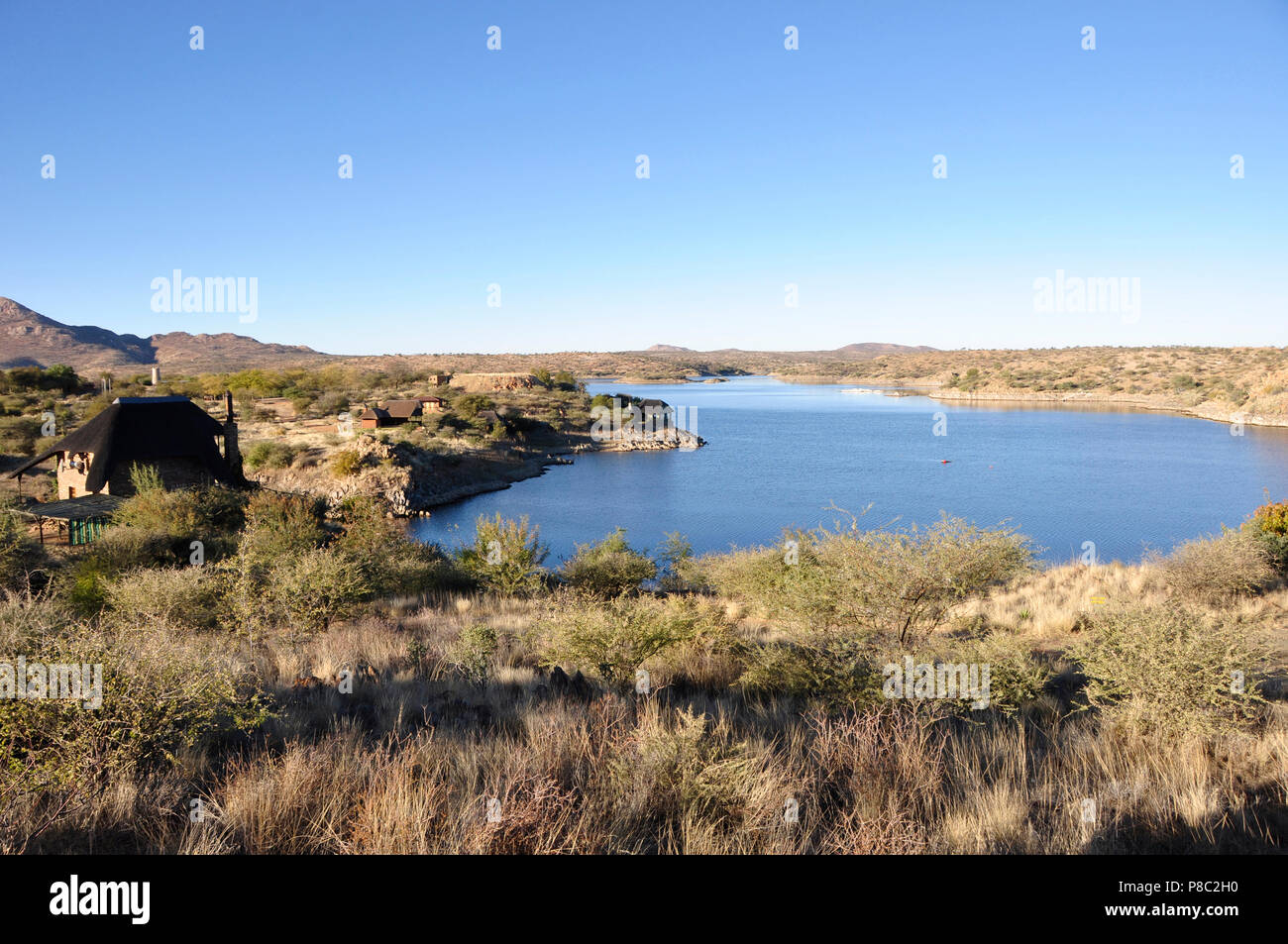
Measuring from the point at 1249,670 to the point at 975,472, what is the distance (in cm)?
4135

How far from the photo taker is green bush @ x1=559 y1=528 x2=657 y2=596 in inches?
660

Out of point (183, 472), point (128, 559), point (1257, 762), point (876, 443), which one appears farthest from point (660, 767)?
point (876, 443)

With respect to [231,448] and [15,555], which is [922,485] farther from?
[15,555]

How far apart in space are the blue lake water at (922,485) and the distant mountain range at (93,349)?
99198 mm

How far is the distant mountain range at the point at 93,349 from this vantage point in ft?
387

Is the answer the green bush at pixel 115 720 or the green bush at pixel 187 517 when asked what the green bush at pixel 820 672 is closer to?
the green bush at pixel 115 720

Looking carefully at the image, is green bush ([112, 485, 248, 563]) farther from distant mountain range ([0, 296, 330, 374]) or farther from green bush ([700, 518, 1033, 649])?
distant mountain range ([0, 296, 330, 374])

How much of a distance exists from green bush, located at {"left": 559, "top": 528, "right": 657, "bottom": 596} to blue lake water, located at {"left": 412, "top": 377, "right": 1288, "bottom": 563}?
8474 millimetres

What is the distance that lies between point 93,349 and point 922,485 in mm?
150725

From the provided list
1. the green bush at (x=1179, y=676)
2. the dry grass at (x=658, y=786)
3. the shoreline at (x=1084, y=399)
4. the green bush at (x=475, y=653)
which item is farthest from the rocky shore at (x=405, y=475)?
the shoreline at (x=1084, y=399)

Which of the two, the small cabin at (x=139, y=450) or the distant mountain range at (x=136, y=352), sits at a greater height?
the distant mountain range at (x=136, y=352)

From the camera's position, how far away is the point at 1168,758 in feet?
15.9
